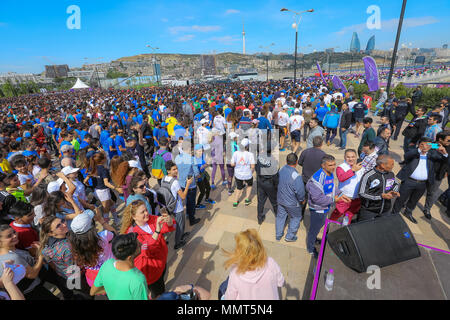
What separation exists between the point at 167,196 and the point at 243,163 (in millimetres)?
1873

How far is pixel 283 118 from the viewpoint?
851 centimetres

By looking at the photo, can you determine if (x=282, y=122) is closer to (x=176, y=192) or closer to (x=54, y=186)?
(x=176, y=192)

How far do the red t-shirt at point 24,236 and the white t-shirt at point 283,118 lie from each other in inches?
315

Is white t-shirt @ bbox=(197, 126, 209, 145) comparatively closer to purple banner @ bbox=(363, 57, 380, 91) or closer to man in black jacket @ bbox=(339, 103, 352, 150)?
man in black jacket @ bbox=(339, 103, 352, 150)

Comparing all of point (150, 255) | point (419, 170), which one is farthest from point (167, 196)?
point (419, 170)

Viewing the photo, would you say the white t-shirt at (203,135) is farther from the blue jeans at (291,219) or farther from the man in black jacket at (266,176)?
the blue jeans at (291,219)

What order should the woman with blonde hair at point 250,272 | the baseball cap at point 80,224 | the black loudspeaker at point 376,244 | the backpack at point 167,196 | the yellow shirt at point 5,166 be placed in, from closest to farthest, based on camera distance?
the woman with blonde hair at point 250,272, the baseball cap at point 80,224, the black loudspeaker at point 376,244, the backpack at point 167,196, the yellow shirt at point 5,166

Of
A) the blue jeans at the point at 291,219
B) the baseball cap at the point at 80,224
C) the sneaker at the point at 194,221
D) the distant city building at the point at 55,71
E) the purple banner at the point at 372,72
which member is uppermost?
the distant city building at the point at 55,71

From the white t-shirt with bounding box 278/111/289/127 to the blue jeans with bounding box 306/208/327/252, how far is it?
567 cm

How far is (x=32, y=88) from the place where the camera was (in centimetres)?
5791

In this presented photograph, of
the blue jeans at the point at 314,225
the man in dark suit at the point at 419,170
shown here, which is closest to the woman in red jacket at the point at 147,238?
the blue jeans at the point at 314,225

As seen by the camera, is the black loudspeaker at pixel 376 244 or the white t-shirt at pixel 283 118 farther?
the white t-shirt at pixel 283 118

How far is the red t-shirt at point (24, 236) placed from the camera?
266 centimetres
